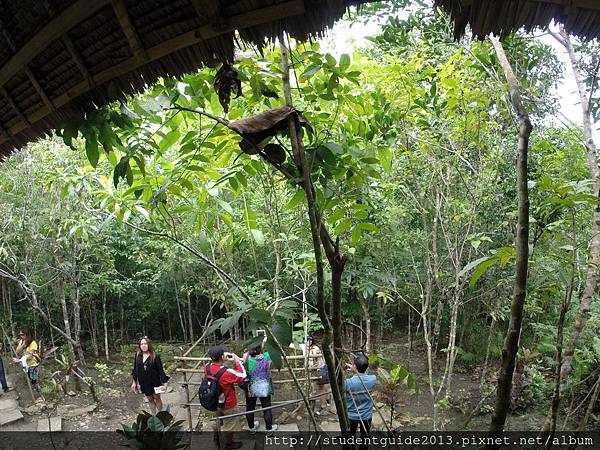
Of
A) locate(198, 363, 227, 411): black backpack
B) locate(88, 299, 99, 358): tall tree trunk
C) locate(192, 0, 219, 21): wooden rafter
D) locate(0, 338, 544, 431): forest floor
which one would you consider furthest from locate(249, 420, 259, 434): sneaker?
locate(88, 299, 99, 358): tall tree trunk

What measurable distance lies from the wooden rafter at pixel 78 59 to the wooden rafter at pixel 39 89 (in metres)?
0.17

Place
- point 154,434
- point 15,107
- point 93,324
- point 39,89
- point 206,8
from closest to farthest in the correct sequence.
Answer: point 206,8, point 39,89, point 15,107, point 154,434, point 93,324

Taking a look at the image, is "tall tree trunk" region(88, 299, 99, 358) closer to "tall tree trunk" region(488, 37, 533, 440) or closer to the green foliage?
the green foliage

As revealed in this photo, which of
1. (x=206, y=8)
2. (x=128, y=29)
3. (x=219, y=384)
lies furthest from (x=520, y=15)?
(x=219, y=384)

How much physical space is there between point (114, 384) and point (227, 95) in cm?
706

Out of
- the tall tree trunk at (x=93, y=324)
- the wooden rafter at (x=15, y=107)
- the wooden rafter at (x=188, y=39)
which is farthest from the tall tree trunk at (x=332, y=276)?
the tall tree trunk at (x=93, y=324)

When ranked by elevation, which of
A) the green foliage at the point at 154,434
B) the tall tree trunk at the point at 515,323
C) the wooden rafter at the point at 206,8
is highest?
the wooden rafter at the point at 206,8

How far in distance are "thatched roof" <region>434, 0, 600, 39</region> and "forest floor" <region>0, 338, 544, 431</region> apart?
14.5 ft

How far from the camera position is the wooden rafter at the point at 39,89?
1.17 metres

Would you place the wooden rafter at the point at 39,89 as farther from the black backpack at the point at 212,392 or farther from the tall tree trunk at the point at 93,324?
the tall tree trunk at the point at 93,324

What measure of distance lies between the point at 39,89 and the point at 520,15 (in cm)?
123

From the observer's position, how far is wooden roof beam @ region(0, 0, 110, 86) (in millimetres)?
979

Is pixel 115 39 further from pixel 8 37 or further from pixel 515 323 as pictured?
pixel 515 323

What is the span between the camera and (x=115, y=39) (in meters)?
1.04
